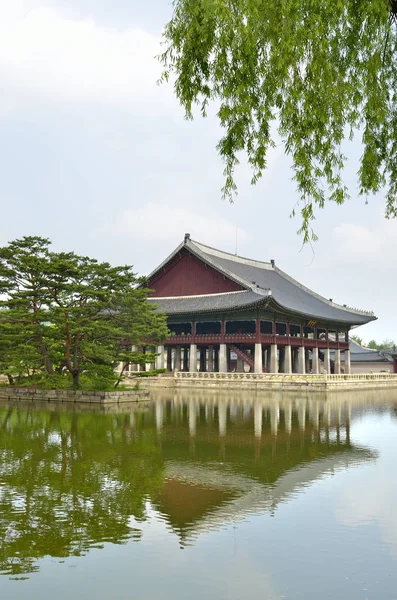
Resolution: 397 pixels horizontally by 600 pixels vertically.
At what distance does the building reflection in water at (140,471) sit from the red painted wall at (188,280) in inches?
1335

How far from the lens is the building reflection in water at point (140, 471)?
8539mm

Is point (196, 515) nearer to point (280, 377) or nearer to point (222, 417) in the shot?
point (222, 417)

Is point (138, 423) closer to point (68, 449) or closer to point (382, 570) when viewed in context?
point (68, 449)

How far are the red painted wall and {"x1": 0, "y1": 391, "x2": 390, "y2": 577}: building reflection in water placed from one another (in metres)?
33.9

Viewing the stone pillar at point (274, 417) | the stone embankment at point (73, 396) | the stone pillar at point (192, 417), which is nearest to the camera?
the stone pillar at point (192, 417)

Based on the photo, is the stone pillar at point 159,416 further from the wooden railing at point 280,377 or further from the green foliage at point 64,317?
the wooden railing at point 280,377

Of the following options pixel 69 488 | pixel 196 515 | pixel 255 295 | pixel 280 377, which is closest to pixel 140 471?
pixel 69 488

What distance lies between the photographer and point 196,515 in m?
9.38

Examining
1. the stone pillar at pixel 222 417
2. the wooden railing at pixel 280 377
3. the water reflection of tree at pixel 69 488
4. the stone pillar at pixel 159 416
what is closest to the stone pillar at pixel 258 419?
the stone pillar at pixel 222 417

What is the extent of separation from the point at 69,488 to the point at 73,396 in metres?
21.7

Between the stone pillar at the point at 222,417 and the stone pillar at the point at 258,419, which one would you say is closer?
the stone pillar at the point at 258,419

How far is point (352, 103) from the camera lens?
8359mm

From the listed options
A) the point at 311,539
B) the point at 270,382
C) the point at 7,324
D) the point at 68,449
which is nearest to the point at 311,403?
the point at 270,382

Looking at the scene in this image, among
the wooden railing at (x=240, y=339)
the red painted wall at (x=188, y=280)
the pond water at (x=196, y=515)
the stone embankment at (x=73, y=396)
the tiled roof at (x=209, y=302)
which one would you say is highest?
the red painted wall at (x=188, y=280)
